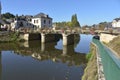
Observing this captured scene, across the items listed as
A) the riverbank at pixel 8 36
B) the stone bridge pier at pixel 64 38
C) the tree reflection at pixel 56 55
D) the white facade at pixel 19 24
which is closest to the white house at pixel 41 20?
the white facade at pixel 19 24

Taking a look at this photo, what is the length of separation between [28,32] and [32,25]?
32864 millimetres

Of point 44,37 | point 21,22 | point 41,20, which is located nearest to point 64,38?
point 44,37

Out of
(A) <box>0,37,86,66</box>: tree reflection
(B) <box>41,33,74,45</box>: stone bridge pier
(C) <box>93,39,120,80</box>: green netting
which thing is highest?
(C) <box>93,39,120,80</box>: green netting

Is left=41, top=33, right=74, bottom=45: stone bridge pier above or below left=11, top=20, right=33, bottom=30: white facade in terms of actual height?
below

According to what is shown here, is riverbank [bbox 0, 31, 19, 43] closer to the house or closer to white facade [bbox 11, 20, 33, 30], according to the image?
white facade [bbox 11, 20, 33, 30]

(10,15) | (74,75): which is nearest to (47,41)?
(74,75)

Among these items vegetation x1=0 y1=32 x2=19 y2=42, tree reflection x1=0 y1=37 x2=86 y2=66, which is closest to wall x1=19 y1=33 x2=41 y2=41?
vegetation x1=0 y1=32 x2=19 y2=42

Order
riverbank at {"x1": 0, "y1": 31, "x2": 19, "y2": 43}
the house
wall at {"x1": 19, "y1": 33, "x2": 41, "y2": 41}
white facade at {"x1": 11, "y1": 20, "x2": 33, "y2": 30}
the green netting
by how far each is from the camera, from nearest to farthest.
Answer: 1. the green netting
2. riverbank at {"x1": 0, "y1": 31, "x2": 19, "y2": 43}
3. wall at {"x1": 19, "y1": 33, "x2": 41, "y2": 41}
4. white facade at {"x1": 11, "y1": 20, "x2": 33, "y2": 30}
5. the house

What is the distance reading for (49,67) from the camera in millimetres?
37281

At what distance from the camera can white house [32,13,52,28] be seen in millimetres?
112756

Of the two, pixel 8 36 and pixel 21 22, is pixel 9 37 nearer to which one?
pixel 8 36

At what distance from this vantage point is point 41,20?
113 m

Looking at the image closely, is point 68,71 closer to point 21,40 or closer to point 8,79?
point 8,79

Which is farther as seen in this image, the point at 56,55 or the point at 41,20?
the point at 41,20
